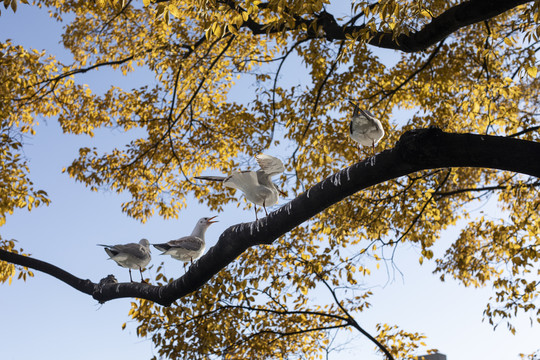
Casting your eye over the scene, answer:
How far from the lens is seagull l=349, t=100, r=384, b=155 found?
6.43 m

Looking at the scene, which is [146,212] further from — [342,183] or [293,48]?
[342,183]

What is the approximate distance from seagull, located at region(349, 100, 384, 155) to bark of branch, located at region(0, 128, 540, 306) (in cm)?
227

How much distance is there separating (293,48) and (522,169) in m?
6.22

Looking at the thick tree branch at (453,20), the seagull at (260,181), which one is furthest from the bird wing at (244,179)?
the thick tree branch at (453,20)

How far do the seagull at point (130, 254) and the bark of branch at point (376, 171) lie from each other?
1219 millimetres

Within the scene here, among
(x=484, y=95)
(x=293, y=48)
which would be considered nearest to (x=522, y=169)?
(x=484, y=95)

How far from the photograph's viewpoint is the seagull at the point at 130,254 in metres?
6.68

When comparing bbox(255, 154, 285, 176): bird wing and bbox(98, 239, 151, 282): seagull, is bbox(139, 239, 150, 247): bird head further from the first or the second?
bbox(255, 154, 285, 176): bird wing

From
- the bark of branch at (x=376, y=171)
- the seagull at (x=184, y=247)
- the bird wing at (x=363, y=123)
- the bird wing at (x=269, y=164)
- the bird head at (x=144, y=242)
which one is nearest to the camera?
the bark of branch at (x=376, y=171)

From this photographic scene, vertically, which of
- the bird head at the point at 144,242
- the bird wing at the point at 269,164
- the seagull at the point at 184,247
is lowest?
the seagull at the point at 184,247

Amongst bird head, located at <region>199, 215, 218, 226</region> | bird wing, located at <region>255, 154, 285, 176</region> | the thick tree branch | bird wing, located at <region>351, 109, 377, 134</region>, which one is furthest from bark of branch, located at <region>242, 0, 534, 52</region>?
bird head, located at <region>199, 215, 218, 226</region>

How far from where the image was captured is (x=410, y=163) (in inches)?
157

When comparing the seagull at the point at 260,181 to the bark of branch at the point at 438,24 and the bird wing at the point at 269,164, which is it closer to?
the bird wing at the point at 269,164

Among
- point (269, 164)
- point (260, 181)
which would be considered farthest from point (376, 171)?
point (260, 181)
